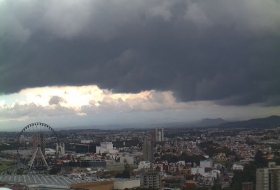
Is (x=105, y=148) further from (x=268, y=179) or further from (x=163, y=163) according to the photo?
(x=268, y=179)

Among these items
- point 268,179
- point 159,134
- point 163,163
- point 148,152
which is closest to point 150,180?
point 268,179

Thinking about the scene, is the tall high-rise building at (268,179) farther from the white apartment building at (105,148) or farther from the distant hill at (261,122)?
the white apartment building at (105,148)

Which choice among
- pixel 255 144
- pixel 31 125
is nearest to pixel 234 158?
pixel 255 144

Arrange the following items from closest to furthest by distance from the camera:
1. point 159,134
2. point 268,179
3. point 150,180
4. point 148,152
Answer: point 268,179, point 150,180, point 148,152, point 159,134

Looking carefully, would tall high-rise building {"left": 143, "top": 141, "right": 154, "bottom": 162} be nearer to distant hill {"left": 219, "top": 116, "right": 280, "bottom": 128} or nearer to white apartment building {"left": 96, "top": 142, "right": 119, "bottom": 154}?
white apartment building {"left": 96, "top": 142, "right": 119, "bottom": 154}

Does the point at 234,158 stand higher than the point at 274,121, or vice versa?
the point at 274,121

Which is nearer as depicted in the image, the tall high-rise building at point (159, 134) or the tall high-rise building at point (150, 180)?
the tall high-rise building at point (150, 180)

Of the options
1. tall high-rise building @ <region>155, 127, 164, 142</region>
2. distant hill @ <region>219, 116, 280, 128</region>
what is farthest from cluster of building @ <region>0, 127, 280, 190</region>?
distant hill @ <region>219, 116, 280, 128</region>

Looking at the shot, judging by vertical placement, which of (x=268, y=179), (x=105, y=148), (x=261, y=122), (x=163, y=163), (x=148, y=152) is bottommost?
(x=163, y=163)

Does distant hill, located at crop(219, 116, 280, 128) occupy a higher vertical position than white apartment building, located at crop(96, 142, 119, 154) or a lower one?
higher

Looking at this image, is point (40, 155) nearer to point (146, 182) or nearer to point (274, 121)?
point (146, 182)

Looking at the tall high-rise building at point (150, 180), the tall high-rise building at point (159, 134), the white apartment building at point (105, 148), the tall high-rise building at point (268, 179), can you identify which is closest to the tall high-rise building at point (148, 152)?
the white apartment building at point (105, 148)
